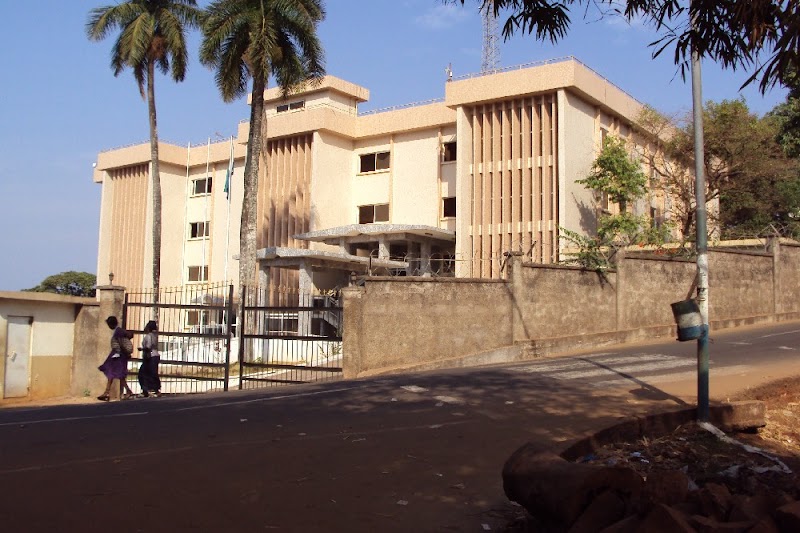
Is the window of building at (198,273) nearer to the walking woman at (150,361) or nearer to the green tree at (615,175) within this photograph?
the green tree at (615,175)

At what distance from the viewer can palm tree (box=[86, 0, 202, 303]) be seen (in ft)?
94.3

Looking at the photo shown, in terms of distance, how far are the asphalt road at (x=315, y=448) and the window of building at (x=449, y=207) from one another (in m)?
19.0

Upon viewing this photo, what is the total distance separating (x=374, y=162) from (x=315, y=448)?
28.6 metres

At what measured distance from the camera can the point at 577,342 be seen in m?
19.2

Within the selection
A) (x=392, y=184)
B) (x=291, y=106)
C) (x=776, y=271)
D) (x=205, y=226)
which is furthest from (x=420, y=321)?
(x=205, y=226)

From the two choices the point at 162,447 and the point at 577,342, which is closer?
the point at 162,447

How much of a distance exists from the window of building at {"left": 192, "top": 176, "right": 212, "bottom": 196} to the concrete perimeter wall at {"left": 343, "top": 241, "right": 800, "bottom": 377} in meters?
26.9

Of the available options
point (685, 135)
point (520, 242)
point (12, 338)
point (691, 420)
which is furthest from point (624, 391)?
point (685, 135)

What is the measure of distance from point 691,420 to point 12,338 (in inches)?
513

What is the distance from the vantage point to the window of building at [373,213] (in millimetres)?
34500

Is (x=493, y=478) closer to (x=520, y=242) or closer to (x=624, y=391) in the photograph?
(x=624, y=391)

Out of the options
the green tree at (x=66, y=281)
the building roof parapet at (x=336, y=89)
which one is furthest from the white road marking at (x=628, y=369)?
the green tree at (x=66, y=281)

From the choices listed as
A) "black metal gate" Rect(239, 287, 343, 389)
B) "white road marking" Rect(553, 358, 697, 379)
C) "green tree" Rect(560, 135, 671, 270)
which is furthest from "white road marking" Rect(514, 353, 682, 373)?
"green tree" Rect(560, 135, 671, 270)

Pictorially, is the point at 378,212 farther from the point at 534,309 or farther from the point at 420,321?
the point at 420,321
